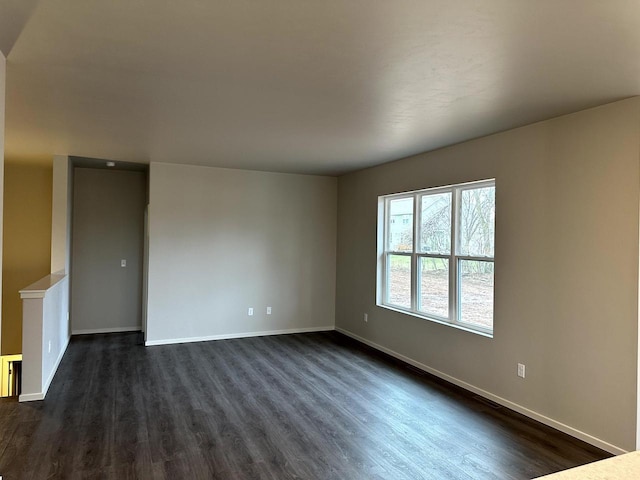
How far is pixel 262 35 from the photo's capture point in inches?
82.0

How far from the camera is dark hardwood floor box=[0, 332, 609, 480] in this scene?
110 inches

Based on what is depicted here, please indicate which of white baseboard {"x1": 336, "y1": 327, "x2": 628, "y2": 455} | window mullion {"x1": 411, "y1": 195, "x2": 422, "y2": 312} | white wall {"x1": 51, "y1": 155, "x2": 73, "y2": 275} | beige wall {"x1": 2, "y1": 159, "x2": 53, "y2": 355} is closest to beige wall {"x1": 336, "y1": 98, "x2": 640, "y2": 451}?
white baseboard {"x1": 336, "y1": 327, "x2": 628, "y2": 455}

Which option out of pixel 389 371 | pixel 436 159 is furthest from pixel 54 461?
pixel 436 159

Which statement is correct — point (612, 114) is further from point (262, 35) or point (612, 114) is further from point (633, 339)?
point (262, 35)

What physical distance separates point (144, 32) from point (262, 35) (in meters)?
0.57

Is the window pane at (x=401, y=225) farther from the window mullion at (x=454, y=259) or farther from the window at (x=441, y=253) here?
the window mullion at (x=454, y=259)

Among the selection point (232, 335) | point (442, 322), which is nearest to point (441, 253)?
point (442, 322)

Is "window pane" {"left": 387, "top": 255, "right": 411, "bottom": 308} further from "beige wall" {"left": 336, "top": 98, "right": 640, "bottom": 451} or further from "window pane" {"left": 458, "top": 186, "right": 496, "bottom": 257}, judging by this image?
"window pane" {"left": 458, "top": 186, "right": 496, "bottom": 257}

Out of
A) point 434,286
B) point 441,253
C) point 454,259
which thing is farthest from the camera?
point 434,286

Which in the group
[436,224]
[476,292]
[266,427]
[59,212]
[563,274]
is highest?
[59,212]

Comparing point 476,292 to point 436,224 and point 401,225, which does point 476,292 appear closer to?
point 436,224

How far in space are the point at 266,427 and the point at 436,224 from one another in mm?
2880

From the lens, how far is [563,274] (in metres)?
3.40

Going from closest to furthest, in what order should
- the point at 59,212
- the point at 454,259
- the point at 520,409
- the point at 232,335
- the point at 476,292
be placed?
the point at 520,409 < the point at 476,292 < the point at 454,259 < the point at 59,212 < the point at 232,335
